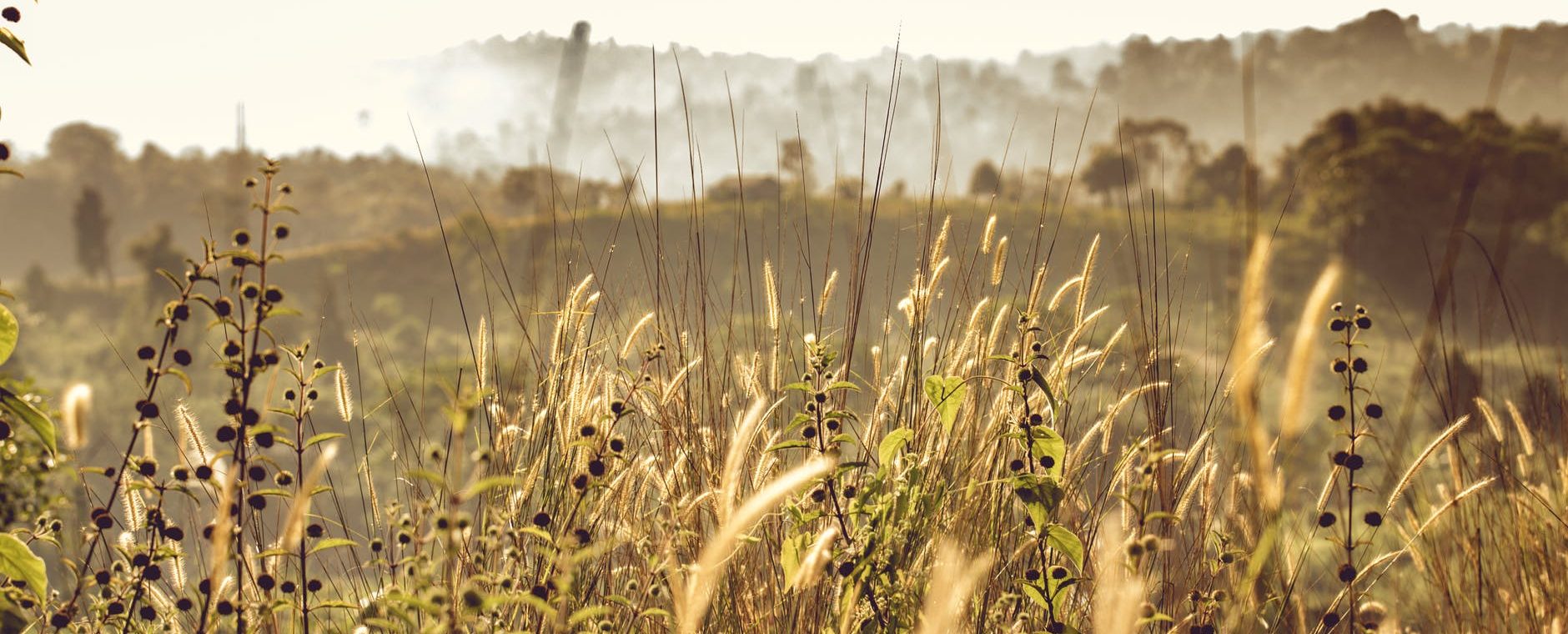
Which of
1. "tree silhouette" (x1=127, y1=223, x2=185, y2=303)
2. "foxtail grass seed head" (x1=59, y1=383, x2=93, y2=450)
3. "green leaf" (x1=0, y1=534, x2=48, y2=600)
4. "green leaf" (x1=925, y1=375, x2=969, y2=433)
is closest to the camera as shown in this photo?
"foxtail grass seed head" (x1=59, y1=383, x2=93, y2=450)

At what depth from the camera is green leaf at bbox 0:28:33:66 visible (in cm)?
146

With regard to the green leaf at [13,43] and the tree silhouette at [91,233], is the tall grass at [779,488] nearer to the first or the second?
the green leaf at [13,43]

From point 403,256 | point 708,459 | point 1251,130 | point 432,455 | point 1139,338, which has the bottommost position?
point 403,256

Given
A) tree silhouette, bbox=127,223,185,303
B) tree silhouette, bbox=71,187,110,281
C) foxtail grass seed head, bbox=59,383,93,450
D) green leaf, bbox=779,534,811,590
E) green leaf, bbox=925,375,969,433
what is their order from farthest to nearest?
tree silhouette, bbox=71,187,110,281, tree silhouette, bbox=127,223,185,303, green leaf, bbox=925,375,969,433, green leaf, bbox=779,534,811,590, foxtail grass seed head, bbox=59,383,93,450

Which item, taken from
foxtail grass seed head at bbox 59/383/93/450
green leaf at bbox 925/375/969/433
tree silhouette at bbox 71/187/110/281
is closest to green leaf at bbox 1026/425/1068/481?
green leaf at bbox 925/375/969/433

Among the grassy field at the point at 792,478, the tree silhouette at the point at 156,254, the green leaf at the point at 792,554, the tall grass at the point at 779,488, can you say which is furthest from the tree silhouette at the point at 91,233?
the green leaf at the point at 792,554

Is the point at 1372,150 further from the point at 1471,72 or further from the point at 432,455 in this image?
the point at 1471,72

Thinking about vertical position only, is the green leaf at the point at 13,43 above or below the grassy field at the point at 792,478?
above

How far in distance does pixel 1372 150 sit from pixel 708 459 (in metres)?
28.8

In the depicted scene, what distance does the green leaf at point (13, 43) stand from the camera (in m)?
1.46

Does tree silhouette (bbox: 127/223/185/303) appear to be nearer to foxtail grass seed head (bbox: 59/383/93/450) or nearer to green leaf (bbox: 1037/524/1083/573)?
foxtail grass seed head (bbox: 59/383/93/450)

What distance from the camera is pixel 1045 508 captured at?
1.68m

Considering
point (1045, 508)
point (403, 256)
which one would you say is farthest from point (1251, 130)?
point (403, 256)

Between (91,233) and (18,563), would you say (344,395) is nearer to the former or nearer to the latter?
(18,563)
